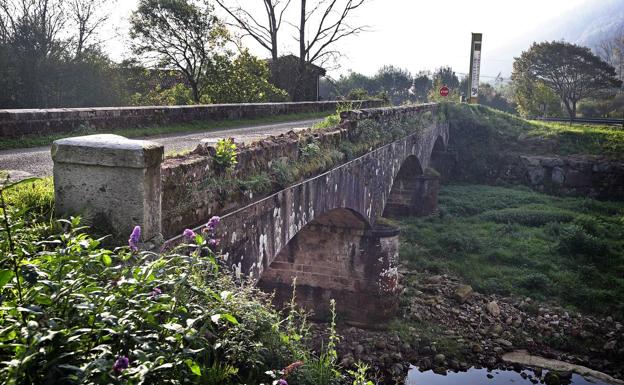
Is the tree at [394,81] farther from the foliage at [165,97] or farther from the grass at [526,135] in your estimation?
the foliage at [165,97]

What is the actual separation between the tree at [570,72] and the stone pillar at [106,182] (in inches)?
1740

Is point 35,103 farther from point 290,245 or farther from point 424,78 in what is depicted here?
point 424,78

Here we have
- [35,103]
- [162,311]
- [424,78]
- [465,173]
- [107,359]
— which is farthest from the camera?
[424,78]

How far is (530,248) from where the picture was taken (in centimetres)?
1972

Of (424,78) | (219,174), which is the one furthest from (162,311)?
(424,78)

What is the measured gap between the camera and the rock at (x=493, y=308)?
1489 centimetres

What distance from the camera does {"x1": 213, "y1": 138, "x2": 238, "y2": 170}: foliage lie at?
526 cm

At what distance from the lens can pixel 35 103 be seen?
22328 millimetres

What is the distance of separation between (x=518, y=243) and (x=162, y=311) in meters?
19.1

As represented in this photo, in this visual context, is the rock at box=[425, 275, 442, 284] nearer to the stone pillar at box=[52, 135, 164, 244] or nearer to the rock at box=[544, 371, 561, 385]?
the rock at box=[544, 371, 561, 385]

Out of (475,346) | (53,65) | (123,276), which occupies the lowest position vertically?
(475,346)

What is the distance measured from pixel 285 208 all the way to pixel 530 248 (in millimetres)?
14908

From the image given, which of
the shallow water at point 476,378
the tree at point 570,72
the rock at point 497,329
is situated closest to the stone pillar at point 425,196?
the rock at point 497,329

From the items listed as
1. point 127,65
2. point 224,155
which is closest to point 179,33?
point 127,65
